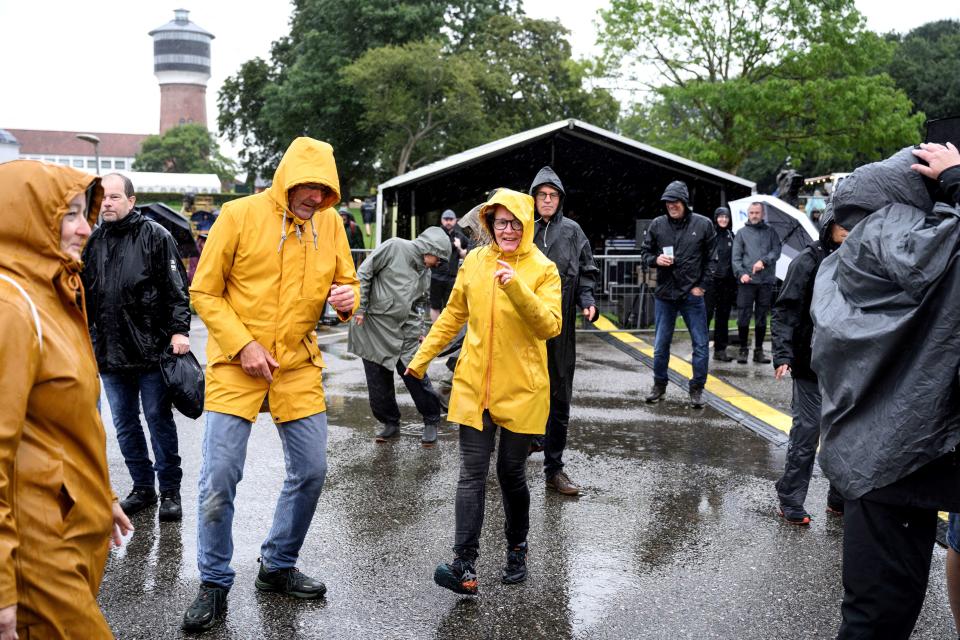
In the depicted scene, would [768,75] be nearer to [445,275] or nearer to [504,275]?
[445,275]

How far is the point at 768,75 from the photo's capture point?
2933 centimetres

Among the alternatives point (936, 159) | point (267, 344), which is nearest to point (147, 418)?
point (267, 344)

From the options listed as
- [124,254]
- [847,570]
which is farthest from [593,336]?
[847,570]

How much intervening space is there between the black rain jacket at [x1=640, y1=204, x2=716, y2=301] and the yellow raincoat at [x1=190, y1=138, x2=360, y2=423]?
200 inches

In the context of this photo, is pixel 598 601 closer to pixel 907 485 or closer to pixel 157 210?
pixel 907 485

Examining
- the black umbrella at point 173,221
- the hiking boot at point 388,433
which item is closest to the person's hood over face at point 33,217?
the hiking boot at point 388,433

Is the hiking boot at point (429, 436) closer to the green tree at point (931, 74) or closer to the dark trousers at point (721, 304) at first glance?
the dark trousers at point (721, 304)

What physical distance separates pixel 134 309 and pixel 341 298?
1.75 m

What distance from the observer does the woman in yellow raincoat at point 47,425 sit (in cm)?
212

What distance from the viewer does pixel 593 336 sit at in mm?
13945

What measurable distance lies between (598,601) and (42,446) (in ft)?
9.09

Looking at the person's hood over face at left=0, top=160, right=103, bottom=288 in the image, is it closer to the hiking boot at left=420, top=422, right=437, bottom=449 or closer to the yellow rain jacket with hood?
the yellow rain jacket with hood

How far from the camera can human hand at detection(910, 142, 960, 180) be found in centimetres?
280

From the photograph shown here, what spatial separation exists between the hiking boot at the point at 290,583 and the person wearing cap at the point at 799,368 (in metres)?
2.85
